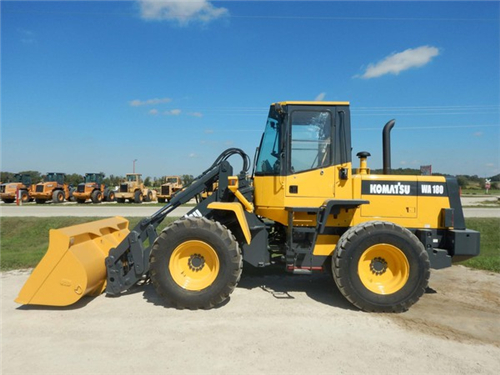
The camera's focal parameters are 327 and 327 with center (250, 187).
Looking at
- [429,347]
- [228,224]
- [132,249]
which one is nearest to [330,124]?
[228,224]

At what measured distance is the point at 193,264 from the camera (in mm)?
4879

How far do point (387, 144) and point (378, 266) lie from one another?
7.03 feet

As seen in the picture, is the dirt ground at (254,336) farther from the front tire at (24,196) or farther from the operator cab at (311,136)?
the front tire at (24,196)

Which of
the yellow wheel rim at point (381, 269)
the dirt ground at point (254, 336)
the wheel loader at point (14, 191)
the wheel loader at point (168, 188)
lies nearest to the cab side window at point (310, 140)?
the yellow wheel rim at point (381, 269)

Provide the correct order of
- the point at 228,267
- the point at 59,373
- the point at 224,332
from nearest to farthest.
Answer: the point at 59,373 → the point at 224,332 → the point at 228,267

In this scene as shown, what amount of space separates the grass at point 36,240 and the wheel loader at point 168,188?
13.3 m

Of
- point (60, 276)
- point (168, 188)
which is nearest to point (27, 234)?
point (60, 276)

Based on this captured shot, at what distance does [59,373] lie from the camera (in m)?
3.08

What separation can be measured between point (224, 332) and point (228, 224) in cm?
205

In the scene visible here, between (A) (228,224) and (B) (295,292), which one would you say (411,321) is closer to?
(B) (295,292)

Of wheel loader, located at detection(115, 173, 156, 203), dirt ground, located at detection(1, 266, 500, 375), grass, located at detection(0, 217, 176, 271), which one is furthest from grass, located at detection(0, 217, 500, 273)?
wheel loader, located at detection(115, 173, 156, 203)

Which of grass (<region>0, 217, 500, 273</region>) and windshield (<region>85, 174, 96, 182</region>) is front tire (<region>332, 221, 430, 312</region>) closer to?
grass (<region>0, 217, 500, 273</region>)

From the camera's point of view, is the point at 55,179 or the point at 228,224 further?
the point at 55,179

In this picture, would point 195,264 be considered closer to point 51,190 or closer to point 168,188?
point 168,188
